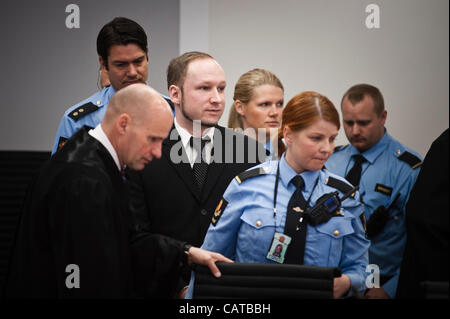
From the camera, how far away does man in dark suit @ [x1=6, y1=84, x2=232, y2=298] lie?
1.86m

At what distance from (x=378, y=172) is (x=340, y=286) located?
1132mm

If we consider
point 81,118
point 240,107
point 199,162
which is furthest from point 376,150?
point 81,118

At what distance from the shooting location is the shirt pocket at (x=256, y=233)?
7.38ft

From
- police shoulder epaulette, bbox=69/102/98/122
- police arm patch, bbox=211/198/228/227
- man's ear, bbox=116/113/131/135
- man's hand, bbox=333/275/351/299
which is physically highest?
police shoulder epaulette, bbox=69/102/98/122

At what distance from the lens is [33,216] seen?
1950 millimetres

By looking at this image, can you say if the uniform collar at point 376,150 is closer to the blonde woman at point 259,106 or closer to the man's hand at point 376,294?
the blonde woman at point 259,106

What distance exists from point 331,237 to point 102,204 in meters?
0.93

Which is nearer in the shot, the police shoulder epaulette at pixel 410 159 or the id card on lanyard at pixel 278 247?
the id card on lanyard at pixel 278 247

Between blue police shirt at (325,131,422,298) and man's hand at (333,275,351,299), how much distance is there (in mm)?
827

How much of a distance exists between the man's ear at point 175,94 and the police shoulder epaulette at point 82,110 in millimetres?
494

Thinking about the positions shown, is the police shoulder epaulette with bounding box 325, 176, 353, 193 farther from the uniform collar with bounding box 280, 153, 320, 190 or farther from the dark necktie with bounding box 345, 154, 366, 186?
the dark necktie with bounding box 345, 154, 366, 186

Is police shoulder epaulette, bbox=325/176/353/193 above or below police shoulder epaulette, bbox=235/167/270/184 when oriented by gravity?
below

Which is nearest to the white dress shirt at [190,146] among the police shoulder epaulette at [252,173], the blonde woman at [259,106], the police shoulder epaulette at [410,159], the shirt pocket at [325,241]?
the police shoulder epaulette at [252,173]

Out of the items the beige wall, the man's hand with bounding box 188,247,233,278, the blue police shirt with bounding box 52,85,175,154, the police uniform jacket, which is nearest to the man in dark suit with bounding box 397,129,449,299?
the man's hand with bounding box 188,247,233,278
